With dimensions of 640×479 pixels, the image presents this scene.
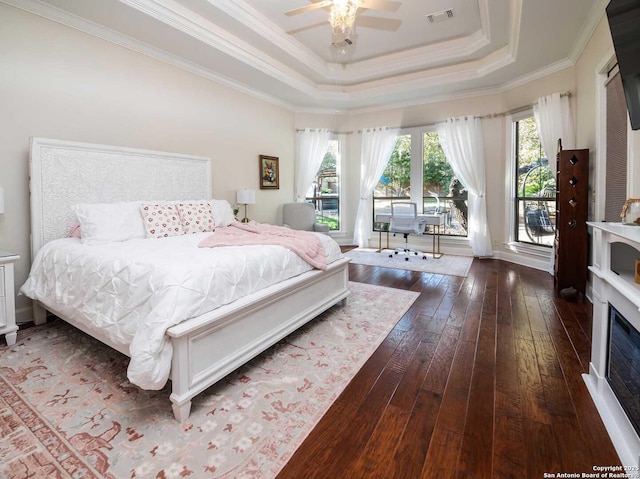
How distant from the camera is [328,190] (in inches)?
270

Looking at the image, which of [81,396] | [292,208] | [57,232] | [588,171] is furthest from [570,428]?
[292,208]

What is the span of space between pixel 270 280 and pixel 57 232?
7.09 ft

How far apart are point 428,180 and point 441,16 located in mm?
2864

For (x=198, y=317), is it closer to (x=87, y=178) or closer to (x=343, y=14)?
(x=87, y=178)

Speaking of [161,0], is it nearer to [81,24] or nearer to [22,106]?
[81,24]

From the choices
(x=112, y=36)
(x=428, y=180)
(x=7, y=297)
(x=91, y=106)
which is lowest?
(x=7, y=297)

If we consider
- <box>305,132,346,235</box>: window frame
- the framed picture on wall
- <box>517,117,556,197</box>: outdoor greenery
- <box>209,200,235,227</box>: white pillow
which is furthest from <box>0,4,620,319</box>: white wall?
<box>209,200,235,227</box>: white pillow

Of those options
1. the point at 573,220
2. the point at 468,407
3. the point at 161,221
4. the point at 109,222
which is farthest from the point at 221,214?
the point at 573,220

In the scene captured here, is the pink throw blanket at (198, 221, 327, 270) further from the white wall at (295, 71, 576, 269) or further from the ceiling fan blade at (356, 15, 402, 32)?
the white wall at (295, 71, 576, 269)

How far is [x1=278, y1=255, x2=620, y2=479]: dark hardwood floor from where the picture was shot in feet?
4.50

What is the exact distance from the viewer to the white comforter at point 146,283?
1.60m

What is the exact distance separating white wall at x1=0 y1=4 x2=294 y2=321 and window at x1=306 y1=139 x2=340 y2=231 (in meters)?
2.04

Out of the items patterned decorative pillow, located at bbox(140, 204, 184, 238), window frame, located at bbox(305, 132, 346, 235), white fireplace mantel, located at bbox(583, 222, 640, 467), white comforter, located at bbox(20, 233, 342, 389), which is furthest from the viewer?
window frame, located at bbox(305, 132, 346, 235)

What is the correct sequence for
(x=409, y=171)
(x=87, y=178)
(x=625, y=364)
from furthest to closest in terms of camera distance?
(x=409, y=171) < (x=87, y=178) < (x=625, y=364)
